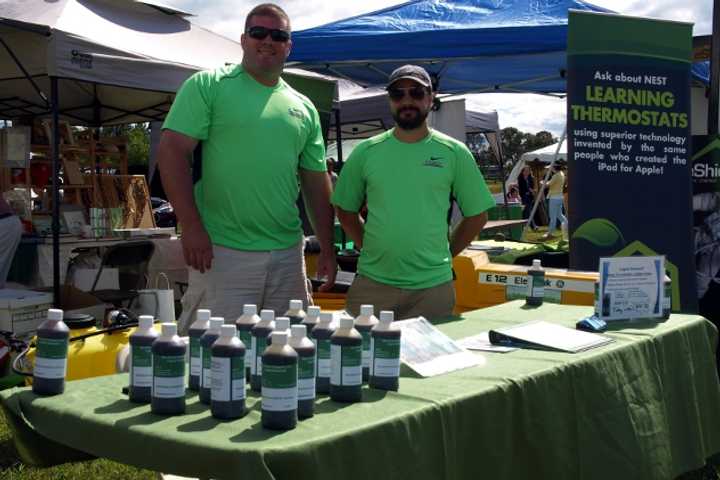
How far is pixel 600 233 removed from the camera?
464 cm

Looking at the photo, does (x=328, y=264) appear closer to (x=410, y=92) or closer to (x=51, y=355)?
(x=410, y=92)

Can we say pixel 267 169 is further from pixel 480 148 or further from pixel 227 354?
pixel 480 148

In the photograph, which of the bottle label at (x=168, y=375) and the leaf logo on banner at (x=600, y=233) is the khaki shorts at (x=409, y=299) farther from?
the leaf logo on banner at (x=600, y=233)

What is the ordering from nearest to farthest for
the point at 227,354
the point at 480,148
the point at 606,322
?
1. the point at 227,354
2. the point at 606,322
3. the point at 480,148

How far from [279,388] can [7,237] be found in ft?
15.6

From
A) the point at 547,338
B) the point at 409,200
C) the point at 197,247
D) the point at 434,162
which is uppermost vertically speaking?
the point at 434,162

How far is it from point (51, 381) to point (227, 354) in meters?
0.55

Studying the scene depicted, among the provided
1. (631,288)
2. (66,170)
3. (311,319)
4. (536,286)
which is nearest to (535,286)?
(536,286)

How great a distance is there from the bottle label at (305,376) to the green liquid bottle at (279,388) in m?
0.08

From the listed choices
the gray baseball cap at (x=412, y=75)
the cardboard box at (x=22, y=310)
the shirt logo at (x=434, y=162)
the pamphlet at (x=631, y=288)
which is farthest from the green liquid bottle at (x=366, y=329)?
the cardboard box at (x=22, y=310)

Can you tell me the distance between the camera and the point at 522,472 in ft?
7.31

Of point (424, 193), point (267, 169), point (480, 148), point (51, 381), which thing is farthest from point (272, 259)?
point (480, 148)

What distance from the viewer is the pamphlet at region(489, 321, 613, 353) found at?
2625 mm

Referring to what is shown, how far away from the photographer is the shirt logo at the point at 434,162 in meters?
3.12
